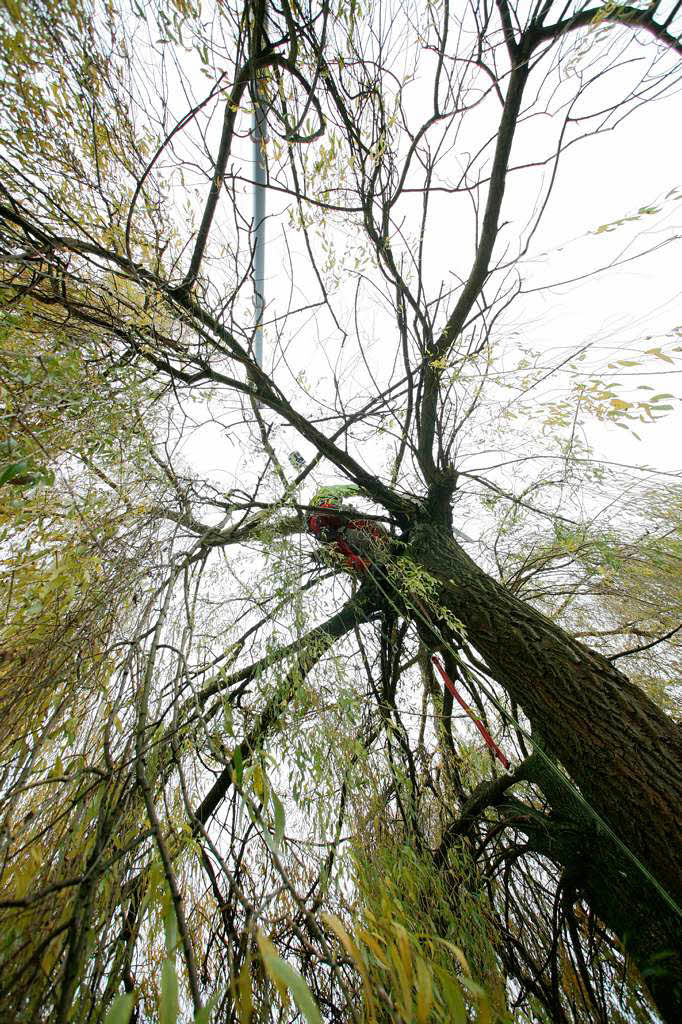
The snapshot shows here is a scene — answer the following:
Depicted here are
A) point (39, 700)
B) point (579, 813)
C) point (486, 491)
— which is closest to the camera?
point (39, 700)

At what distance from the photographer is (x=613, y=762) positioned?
2.91ft

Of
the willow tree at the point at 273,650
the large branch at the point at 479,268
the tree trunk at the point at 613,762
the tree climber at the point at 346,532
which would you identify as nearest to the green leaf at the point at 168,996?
the willow tree at the point at 273,650

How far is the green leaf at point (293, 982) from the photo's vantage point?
338mm

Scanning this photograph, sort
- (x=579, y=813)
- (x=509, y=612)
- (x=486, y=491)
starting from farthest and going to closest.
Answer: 1. (x=486, y=491)
2. (x=509, y=612)
3. (x=579, y=813)

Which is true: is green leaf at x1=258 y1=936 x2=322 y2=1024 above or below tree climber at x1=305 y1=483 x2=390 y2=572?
below

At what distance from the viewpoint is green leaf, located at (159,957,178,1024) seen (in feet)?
1.12

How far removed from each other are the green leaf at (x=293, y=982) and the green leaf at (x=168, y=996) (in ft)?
0.27

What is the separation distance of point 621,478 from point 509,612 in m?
0.64

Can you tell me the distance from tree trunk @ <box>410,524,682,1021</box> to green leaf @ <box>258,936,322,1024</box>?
751mm

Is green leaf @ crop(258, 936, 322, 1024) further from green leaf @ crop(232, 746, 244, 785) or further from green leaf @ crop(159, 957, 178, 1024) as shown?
green leaf @ crop(232, 746, 244, 785)

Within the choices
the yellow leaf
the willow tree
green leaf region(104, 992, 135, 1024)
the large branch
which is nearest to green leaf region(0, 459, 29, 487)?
the willow tree

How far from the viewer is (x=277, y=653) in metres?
1.10

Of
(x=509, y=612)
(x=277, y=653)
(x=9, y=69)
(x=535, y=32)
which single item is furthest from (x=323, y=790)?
(x=535, y=32)

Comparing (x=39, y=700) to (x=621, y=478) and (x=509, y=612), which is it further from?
(x=621, y=478)
